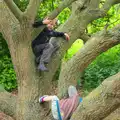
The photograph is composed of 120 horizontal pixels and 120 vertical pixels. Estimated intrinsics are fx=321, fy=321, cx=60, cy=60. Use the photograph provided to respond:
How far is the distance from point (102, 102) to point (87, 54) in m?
1.87

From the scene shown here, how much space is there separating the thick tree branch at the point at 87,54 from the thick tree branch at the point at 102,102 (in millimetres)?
1627

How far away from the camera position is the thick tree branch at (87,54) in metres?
5.04

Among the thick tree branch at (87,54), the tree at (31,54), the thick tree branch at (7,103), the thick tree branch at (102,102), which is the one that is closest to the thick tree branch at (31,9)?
the tree at (31,54)

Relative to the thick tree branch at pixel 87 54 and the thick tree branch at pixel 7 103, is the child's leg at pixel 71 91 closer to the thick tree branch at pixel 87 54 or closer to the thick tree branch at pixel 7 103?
the thick tree branch at pixel 87 54

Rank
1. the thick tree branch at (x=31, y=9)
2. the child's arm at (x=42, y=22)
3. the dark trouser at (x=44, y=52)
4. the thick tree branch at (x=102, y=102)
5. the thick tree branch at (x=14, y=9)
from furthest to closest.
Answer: the dark trouser at (x=44, y=52) < the child's arm at (x=42, y=22) < the thick tree branch at (x=31, y=9) < the thick tree branch at (x=14, y=9) < the thick tree branch at (x=102, y=102)

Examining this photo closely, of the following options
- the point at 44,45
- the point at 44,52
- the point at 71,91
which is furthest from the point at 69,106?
the point at 44,45

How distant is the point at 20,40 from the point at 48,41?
0.52 meters

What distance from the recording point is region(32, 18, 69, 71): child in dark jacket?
4.79 m

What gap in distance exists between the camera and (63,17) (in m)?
10.7

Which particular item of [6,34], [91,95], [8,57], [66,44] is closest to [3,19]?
[6,34]

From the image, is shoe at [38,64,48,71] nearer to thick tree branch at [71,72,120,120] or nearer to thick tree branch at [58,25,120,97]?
thick tree branch at [58,25,120,97]

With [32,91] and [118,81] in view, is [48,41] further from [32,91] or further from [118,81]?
[118,81]

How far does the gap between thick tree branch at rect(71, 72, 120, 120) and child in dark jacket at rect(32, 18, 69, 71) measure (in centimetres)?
128

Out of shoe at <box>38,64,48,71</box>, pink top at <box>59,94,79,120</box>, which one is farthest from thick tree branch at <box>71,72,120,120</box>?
shoe at <box>38,64,48,71</box>
